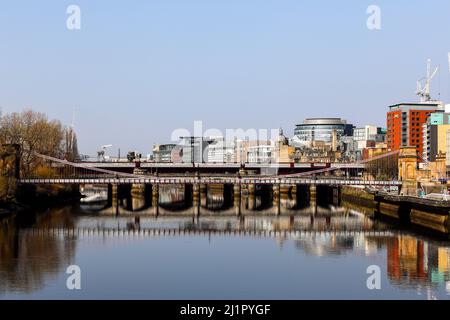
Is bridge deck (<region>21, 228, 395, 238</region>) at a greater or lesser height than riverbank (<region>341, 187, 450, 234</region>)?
lesser

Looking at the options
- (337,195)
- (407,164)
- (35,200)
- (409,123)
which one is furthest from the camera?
(409,123)

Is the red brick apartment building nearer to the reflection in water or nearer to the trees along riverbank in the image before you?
the trees along riverbank

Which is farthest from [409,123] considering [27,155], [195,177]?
[27,155]

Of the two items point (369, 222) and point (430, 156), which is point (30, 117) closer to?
point (369, 222)

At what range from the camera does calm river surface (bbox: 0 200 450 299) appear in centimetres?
3497

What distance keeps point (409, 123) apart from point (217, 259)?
11740cm

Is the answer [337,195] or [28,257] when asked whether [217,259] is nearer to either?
[28,257]

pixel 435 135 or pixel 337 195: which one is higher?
pixel 435 135

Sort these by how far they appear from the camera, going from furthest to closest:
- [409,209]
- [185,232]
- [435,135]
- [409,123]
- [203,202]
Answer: [409,123]
[435,135]
[203,202]
[409,209]
[185,232]

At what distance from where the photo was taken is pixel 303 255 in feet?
153

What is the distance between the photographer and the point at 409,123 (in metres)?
156

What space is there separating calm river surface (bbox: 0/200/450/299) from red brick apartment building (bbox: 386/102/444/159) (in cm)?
9028

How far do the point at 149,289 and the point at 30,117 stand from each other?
2470 inches

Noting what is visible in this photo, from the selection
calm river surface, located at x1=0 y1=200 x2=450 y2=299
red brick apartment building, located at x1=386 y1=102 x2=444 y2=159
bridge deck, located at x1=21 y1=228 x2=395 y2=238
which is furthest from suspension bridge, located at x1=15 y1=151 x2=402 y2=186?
bridge deck, located at x1=21 y1=228 x2=395 y2=238
